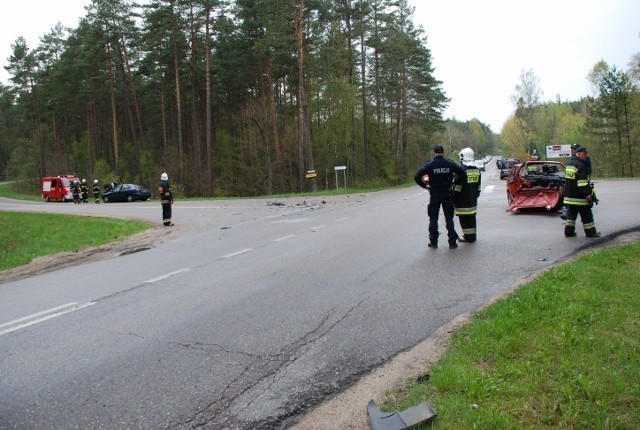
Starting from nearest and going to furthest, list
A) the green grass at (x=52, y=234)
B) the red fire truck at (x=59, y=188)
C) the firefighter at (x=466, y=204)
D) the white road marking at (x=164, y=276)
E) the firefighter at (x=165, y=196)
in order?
the white road marking at (x=164, y=276), the firefighter at (x=466, y=204), the green grass at (x=52, y=234), the firefighter at (x=165, y=196), the red fire truck at (x=59, y=188)

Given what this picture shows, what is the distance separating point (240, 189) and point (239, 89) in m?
9.83

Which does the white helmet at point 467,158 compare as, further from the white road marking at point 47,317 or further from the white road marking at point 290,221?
the white road marking at point 47,317

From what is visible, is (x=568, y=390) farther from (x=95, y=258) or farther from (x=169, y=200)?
(x=169, y=200)

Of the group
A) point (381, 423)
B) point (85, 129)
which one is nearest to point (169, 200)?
point (381, 423)

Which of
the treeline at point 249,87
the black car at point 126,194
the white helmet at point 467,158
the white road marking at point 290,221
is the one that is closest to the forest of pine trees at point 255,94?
the treeline at point 249,87

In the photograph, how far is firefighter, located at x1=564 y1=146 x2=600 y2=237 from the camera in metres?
9.34

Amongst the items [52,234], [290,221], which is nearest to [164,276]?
[290,221]

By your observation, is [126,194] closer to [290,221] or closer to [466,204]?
[290,221]

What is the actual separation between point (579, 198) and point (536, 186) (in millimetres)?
4594

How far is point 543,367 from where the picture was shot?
11.8ft

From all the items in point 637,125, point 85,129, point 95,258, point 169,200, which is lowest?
point 95,258

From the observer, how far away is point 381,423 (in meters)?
3.04

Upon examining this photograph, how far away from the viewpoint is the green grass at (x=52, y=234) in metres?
13.3

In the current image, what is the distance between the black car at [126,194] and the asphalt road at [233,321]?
26258 millimetres
